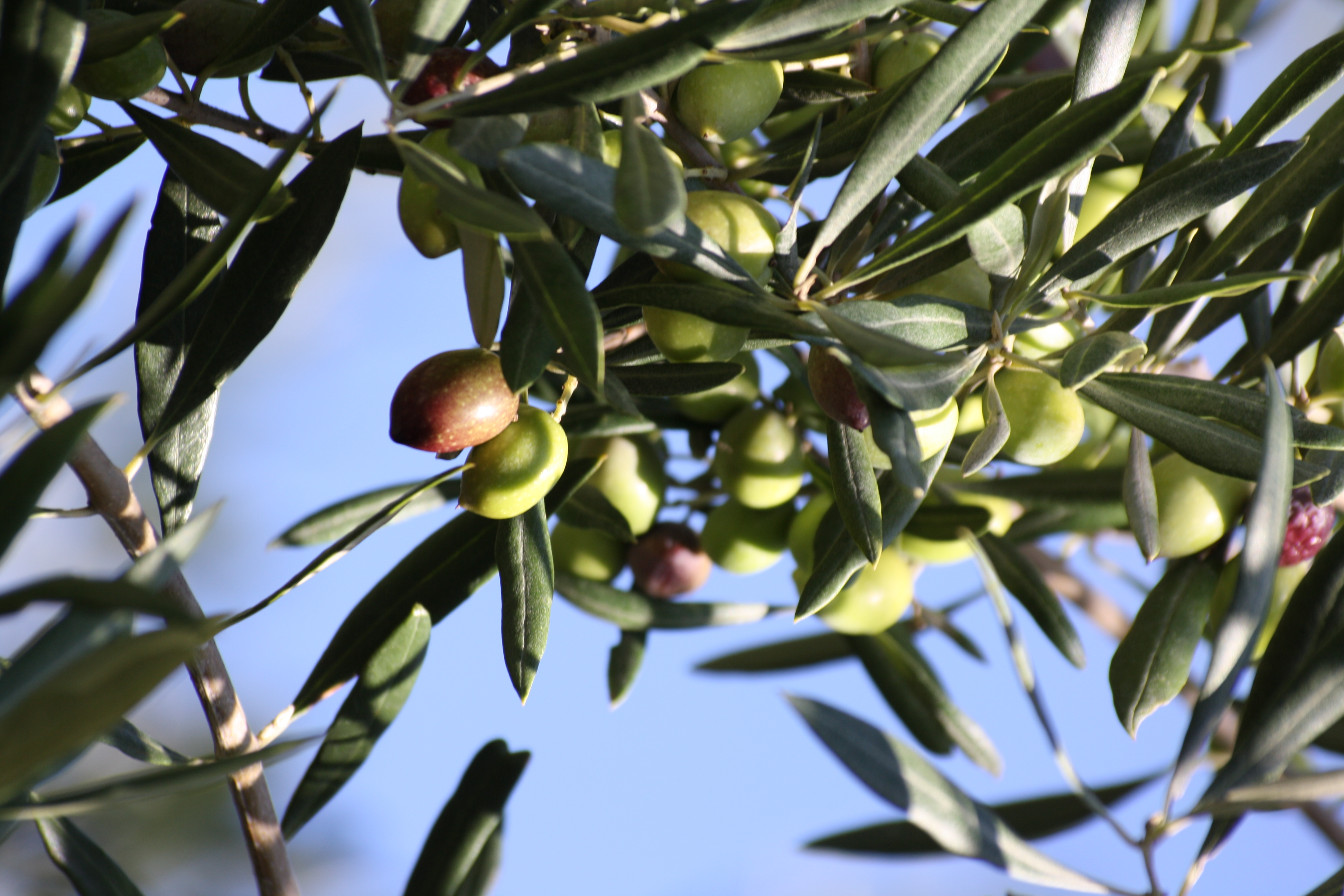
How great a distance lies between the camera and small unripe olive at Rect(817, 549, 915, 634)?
0.72m

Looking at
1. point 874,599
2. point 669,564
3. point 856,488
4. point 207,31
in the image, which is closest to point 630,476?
point 669,564

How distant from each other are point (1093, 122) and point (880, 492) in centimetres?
23

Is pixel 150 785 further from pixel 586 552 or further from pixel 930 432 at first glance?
pixel 586 552

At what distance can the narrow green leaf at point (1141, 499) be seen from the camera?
50 centimetres

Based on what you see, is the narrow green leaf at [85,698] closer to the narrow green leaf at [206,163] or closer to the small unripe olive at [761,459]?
the narrow green leaf at [206,163]

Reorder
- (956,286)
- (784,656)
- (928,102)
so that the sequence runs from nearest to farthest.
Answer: (928,102), (956,286), (784,656)

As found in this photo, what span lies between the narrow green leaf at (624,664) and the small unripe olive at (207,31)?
19.7 inches

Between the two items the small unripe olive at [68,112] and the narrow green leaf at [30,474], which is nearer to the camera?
the narrow green leaf at [30,474]

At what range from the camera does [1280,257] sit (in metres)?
0.62

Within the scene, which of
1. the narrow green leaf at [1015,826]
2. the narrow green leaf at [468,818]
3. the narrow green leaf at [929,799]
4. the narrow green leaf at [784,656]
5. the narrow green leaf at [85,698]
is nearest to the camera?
the narrow green leaf at [85,698]

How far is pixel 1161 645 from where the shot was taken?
0.59 metres

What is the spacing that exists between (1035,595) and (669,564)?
0.91ft

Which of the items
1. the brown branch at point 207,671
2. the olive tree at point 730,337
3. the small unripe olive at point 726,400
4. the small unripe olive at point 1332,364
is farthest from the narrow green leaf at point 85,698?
the small unripe olive at point 1332,364

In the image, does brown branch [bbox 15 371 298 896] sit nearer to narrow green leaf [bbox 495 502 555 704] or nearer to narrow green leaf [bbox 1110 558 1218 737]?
narrow green leaf [bbox 495 502 555 704]
